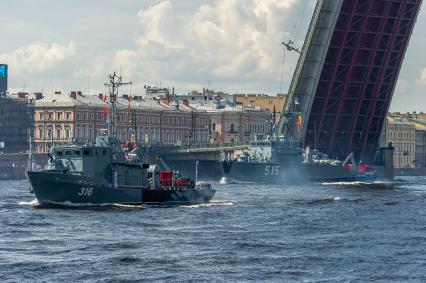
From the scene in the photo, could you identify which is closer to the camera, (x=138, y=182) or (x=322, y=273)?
(x=322, y=273)

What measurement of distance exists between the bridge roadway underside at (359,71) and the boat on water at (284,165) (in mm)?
1408

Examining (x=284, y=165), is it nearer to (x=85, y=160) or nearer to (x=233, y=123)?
(x=85, y=160)

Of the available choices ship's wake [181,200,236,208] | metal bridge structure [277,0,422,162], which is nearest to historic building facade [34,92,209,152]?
metal bridge structure [277,0,422,162]

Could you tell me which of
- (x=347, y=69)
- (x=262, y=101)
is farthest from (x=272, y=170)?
(x=262, y=101)

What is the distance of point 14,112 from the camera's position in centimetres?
11694

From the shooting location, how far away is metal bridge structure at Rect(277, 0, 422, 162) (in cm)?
7231

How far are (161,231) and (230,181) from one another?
1930 inches

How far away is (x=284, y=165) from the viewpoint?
8688 centimetres

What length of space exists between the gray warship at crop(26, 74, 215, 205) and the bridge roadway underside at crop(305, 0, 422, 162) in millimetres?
25638

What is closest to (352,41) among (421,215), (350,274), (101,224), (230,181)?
(230,181)

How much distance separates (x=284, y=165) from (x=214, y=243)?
51.1 metres

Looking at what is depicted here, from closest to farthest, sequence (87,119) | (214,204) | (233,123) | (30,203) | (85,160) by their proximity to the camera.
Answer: (85,160) < (30,203) < (214,204) < (87,119) < (233,123)

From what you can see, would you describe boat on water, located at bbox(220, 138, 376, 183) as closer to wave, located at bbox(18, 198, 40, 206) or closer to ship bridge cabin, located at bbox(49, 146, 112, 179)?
wave, located at bbox(18, 198, 40, 206)

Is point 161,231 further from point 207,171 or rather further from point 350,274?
point 207,171
